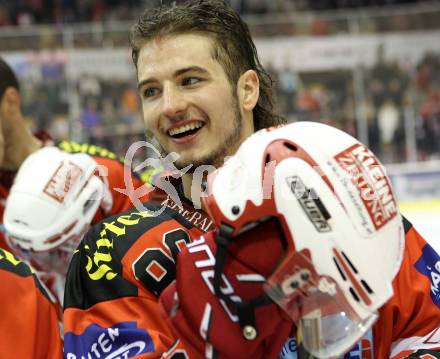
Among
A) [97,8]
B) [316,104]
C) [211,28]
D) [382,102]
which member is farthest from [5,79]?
[97,8]

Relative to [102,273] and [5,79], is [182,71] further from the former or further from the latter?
[5,79]

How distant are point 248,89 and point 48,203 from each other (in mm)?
658

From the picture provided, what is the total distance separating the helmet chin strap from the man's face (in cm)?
41

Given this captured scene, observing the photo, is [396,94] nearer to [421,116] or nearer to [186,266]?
[421,116]

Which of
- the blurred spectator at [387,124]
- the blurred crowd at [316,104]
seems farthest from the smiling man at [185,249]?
the blurred spectator at [387,124]

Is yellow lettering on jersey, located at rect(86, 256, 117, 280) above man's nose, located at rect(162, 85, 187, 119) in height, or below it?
below

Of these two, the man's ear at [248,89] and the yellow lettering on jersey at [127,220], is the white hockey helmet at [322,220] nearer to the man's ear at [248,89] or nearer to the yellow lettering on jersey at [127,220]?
the yellow lettering on jersey at [127,220]

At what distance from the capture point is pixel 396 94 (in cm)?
523

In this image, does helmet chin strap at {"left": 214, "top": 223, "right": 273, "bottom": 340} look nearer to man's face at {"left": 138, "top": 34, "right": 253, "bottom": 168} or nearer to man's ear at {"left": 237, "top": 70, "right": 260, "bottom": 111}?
man's face at {"left": 138, "top": 34, "right": 253, "bottom": 168}

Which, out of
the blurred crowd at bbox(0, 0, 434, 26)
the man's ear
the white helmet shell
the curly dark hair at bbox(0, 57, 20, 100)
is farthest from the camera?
the blurred crowd at bbox(0, 0, 434, 26)

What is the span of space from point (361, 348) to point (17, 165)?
5.33 feet

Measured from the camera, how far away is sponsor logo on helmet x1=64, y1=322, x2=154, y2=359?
1.17 m

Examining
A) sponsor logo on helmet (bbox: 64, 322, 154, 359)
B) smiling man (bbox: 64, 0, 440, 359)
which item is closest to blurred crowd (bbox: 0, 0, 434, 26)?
smiling man (bbox: 64, 0, 440, 359)

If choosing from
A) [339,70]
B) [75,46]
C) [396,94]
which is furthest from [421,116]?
[75,46]
